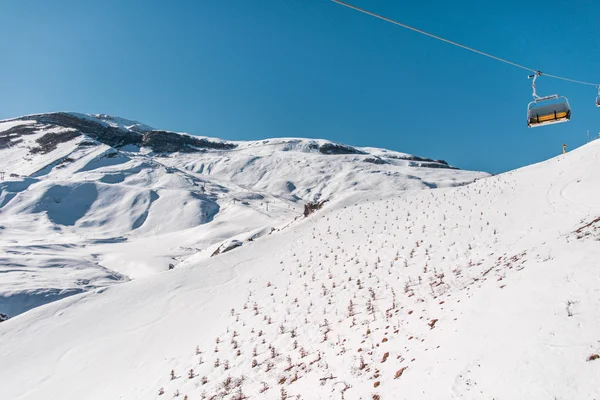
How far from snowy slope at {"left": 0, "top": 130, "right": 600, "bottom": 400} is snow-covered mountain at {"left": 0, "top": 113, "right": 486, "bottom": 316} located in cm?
966

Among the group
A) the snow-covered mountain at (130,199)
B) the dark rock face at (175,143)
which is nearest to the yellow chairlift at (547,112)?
the snow-covered mountain at (130,199)

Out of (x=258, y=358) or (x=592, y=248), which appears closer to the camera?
(x=592, y=248)

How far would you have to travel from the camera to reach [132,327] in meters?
12.3

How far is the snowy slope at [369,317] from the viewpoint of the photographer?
5.02 metres

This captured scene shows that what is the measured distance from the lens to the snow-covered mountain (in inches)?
1130

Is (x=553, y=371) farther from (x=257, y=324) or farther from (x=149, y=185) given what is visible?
(x=149, y=185)

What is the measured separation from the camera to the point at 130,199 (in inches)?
2876

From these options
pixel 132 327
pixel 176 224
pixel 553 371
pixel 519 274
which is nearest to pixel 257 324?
pixel 132 327

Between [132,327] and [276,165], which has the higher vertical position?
[276,165]

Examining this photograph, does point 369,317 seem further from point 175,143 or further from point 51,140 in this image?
point 175,143

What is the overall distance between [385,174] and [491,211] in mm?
98000

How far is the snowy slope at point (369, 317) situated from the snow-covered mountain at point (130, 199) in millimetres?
9663

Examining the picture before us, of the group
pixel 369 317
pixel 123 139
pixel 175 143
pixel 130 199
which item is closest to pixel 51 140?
Result: pixel 123 139

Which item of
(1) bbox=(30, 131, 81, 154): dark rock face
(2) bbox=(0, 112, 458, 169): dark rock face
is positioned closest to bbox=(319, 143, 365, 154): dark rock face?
(2) bbox=(0, 112, 458, 169): dark rock face
